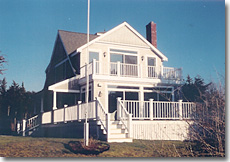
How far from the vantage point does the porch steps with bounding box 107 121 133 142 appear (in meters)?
8.48

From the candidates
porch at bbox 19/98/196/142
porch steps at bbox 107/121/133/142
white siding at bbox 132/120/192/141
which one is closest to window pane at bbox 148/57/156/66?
porch at bbox 19/98/196/142

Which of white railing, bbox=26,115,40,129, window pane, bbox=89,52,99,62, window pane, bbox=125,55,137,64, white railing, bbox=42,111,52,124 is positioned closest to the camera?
white railing, bbox=26,115,40,129

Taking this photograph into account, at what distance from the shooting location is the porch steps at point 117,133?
8477 millimetres

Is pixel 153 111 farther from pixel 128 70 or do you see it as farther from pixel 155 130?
pixel 128 70

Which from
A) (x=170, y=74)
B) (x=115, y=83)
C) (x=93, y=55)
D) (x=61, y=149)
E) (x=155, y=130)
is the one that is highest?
(x=93, y=55)

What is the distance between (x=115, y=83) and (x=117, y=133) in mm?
3159

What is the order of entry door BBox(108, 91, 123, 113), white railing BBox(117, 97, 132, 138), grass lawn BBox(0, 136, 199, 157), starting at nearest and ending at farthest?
grass lawn BBox(0, 136, 199, 157)
white railing BBox(117, 97, 132, 138)
entry door BBox(108, 91, 123, 113)

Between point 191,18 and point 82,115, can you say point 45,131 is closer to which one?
point 82,115

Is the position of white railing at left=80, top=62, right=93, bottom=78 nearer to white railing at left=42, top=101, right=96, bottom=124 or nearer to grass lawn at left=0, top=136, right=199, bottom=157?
white railing at left=42, top=101, right=96, bottom=124

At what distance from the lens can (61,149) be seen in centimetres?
743

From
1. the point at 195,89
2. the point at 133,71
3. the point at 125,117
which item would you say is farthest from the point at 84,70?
the point at 195,89

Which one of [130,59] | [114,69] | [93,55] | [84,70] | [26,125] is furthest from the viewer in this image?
[130,59]

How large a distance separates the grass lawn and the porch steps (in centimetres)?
31

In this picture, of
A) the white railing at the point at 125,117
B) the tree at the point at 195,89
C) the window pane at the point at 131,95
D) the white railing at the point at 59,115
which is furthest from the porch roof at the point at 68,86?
Result: the tree at the point at 195,89
